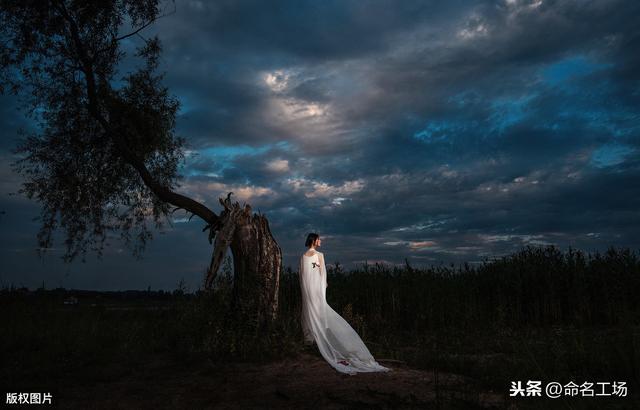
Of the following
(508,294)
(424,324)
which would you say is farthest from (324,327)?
(508,294)

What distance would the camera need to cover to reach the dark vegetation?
10.5 metres

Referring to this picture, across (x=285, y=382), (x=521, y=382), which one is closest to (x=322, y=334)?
(x=285, y=382)

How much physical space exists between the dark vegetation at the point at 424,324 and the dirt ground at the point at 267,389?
2.21 feet

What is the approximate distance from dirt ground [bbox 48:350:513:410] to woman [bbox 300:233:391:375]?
0.45m

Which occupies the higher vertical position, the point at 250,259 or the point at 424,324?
the point at 250,259

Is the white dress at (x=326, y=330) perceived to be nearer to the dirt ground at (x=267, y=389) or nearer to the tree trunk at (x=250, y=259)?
the dirt ground at (x=267, y=389)

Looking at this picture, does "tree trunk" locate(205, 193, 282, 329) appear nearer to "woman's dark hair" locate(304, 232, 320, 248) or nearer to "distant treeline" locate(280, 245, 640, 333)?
"woman's dark hair" locate(304, 232, 320, 248)

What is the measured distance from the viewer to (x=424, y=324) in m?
20.4

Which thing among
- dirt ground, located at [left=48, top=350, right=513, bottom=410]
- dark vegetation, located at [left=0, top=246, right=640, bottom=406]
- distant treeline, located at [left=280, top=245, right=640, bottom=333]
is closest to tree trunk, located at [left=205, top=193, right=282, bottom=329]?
dark vegetation, located at [left=0, top=246, right=640, bottom=406]

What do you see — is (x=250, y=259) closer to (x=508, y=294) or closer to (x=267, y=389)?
(x=267, y=389)

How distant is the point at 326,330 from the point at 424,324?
29.6 feet

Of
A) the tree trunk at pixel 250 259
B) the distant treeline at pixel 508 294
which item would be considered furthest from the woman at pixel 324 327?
the distant treeline at pixel 508 294

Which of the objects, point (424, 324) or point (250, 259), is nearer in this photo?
point (250, 259)

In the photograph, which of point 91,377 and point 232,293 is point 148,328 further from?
point 91,377
